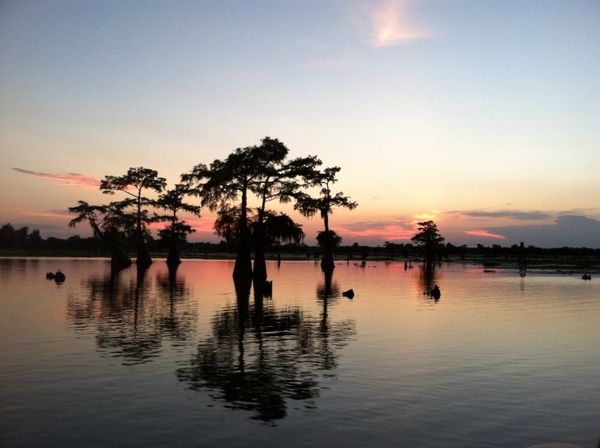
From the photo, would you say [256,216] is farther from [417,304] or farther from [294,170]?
[417,304]

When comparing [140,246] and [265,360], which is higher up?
[140,246]

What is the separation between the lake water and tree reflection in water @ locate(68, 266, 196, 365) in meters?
Result: 0.12

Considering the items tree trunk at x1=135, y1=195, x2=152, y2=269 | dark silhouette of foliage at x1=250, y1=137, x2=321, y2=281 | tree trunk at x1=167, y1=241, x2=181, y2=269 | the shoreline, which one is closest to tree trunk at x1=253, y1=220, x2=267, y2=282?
dark silhouette of foliage at x1=250, y1=137, x2=321, y2=281

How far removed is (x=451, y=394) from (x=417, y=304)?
905 inches

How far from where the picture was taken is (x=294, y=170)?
57.8 meters

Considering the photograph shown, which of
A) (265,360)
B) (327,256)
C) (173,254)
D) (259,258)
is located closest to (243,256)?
(259,258)

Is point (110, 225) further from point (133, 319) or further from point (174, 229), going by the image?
point (133, 319)

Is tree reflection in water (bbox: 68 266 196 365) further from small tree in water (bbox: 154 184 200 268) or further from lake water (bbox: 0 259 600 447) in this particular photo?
small tree in water (bbox: 154 184 200 268)

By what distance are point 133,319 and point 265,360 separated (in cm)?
1152

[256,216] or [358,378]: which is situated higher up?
[256,216]

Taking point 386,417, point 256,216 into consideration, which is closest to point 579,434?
point 386,417

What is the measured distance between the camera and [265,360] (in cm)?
1797

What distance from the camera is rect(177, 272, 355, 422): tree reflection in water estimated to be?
13.6 m

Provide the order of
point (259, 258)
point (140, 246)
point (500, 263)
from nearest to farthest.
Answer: point (259, 258)
point (140, 246)
point (500, 263)
